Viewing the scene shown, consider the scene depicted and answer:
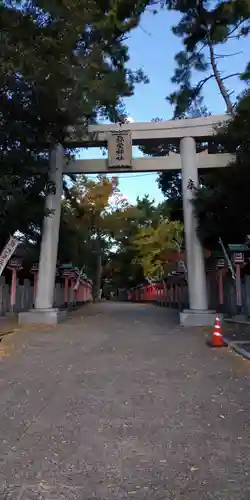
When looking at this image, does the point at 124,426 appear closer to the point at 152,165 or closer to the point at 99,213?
the point at 152,165

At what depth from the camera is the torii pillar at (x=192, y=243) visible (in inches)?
640

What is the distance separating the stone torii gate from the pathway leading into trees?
6.91 metres

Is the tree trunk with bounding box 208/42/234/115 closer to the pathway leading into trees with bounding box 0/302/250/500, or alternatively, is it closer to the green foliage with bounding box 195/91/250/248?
the green foliage with bounding box 195/91/250/248

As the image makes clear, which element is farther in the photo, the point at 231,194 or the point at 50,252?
the point at 50,252

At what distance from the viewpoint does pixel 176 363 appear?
8.59m

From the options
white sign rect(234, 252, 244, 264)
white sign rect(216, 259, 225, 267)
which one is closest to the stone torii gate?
white sign rect(234, 252, 244, 264)

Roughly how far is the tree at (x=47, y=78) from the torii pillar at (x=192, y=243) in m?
3.01

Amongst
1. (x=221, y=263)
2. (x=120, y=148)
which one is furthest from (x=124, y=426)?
(x=221, y=263)

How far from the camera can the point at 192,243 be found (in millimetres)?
16625

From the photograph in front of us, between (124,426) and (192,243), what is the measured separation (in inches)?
484

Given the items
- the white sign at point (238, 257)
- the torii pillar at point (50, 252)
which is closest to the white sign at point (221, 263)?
the white sign at point (238, 257)

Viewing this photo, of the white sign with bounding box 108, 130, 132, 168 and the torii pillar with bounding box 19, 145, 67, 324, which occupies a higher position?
the white sign with bounding box 108, 130, 132, 168

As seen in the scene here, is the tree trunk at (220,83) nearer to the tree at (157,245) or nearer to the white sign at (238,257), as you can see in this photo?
the white sign at (238,257)

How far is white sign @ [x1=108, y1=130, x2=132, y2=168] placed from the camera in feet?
54.7
